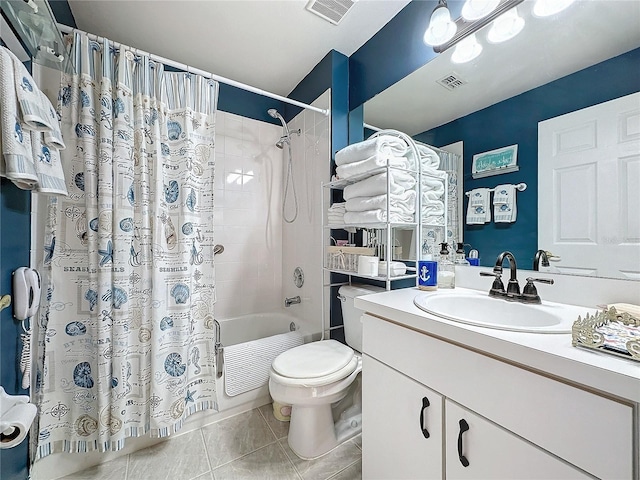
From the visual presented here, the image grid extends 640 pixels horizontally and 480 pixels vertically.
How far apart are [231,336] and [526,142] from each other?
230cm

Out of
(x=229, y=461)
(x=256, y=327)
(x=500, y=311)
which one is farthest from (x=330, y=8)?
(x=229, y=461)

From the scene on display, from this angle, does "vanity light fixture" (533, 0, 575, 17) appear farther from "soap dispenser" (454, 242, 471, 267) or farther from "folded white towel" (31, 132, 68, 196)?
"folded white towel" (31, 132, 68, 196)

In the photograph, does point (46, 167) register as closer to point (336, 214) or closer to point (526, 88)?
point (336, 214)

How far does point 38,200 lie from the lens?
115 cm

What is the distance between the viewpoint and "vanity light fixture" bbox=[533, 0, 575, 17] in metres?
0.93

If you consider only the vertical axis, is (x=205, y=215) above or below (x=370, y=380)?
above

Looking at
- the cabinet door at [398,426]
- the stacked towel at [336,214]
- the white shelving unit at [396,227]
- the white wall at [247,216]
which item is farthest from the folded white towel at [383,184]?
the white wall at [247,216]

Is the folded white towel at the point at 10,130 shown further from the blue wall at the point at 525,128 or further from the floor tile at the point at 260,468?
the blue wall at the point at 525,128

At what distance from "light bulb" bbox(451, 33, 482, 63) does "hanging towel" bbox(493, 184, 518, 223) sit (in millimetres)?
643

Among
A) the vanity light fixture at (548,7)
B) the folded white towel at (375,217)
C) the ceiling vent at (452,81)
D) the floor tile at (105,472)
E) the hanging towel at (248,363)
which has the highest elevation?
the vanity light fixture at (548,7)

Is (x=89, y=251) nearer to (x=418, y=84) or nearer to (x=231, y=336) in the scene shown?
(x=231, y=336)

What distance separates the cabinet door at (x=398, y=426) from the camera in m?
0.77

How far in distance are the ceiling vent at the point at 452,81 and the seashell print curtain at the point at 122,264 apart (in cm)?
136

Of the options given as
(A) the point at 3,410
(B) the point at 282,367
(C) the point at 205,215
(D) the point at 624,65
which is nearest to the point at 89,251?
(C) the point at 205,215
